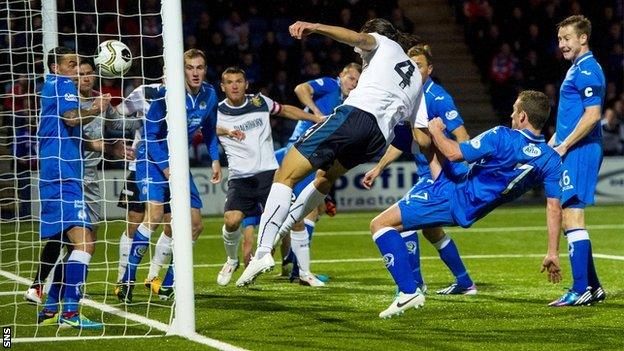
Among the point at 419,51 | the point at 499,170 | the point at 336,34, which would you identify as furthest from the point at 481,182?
the point at 336,34

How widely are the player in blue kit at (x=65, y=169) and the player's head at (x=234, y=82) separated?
3.04 meters

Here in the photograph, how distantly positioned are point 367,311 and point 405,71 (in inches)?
71.7

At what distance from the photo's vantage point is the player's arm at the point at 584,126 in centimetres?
844

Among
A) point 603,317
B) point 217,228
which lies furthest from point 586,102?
point 217,228

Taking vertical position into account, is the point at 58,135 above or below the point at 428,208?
A: above

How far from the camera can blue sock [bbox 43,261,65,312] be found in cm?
792

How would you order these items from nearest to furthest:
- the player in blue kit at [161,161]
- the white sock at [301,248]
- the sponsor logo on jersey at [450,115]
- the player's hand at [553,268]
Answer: the player's hand at [553,268]
the sponsor logo on jersey at [450,115]
the player in blue kit at [161,161]
the white sock at [301,248]

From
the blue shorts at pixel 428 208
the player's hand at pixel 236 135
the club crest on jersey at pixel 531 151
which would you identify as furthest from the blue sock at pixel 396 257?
the player's hand at pixel 236 135

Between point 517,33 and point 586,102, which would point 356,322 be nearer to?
point 586,102

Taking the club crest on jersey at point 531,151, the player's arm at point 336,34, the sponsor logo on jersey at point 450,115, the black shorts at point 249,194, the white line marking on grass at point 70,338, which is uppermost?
Result: the player's arm at point 336,34

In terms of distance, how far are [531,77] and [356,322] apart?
651 inches

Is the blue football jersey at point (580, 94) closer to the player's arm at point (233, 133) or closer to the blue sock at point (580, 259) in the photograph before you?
the blue sock at point (580, 259)

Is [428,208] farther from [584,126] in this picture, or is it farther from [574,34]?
[574,34]

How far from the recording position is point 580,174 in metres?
8.58
